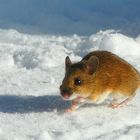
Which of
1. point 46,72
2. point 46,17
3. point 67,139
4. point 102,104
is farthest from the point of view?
point 46,17

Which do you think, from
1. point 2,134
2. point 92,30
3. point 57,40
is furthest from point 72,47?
point 2,134

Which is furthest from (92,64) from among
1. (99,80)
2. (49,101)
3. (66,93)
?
(49,101)

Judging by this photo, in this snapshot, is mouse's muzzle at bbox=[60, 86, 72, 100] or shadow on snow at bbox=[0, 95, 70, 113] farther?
shadow on snow at bbox=[0, 95, 70, 113]

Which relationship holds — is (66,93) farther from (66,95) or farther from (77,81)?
(77,81)

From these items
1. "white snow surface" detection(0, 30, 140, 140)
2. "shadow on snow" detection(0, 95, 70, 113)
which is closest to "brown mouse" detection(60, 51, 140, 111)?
"white snow surface" detection(0, 30, 140, 140)

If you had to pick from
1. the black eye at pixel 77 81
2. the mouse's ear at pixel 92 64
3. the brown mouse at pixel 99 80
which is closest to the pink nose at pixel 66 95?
the brown mouse at pixel 99 80

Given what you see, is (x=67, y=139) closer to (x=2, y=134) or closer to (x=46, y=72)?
(x=2, y=134)

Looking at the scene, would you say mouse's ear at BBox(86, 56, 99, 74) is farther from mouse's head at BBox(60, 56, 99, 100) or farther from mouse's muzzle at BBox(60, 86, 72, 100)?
mouse's muzzle at BBox(60, 86, 72, 100)

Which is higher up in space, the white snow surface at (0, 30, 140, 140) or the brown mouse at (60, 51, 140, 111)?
the brown mouse at (60, 51, 140, 111)
